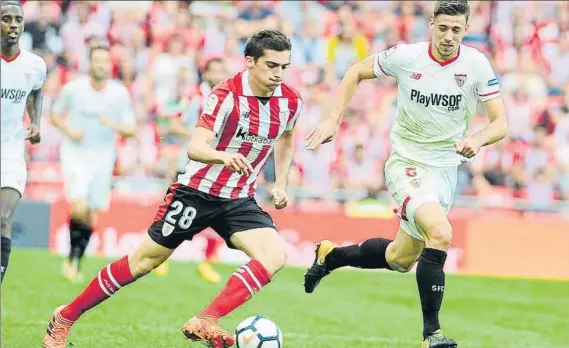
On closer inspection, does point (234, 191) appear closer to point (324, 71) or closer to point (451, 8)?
point (451, 8)

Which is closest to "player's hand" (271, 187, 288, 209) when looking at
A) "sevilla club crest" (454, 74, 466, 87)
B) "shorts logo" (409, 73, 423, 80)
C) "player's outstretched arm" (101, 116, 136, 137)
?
"shorts logo" (409, 73, 423, 80)

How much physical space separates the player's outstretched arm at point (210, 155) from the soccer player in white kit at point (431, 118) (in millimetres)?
932

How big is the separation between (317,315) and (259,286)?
366 cm

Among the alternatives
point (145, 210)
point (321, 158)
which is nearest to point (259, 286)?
point (145, 210)

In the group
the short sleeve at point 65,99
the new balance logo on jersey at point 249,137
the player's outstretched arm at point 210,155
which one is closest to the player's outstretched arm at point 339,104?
the new balance logo on jersey at point 249,137

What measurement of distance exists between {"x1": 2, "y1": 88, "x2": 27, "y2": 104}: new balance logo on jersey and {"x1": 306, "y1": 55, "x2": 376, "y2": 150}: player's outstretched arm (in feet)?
6.67

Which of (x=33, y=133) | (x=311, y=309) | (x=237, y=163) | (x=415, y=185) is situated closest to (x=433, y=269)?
(x=415, y=185)

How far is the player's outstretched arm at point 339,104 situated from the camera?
7.23m

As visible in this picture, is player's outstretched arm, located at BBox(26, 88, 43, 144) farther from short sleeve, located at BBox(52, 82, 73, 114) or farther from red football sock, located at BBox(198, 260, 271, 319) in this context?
short sleeve, located at BBox(52, 82, 73, 114)

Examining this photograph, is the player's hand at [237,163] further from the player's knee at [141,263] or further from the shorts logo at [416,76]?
the shorts logo at [416,76]

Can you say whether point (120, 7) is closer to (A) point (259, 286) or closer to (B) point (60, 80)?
(B) point (60, 80)

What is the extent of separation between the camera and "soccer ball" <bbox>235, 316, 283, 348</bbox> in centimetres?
668

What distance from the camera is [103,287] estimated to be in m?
7.18

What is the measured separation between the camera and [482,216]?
1578 cm
